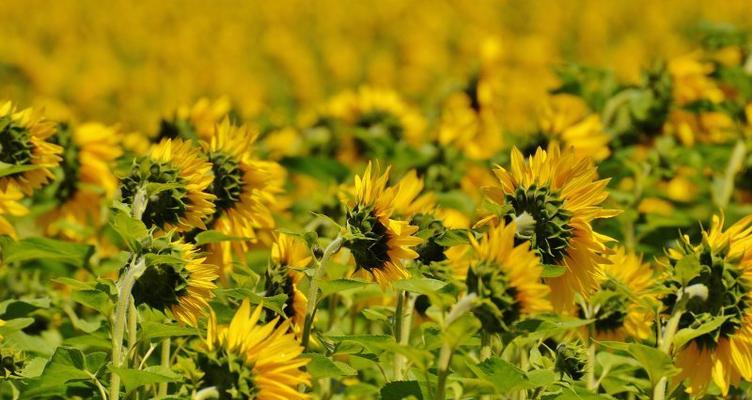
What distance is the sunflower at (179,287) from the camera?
5.72ft

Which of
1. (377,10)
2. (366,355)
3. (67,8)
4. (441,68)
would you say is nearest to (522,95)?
(441,68)

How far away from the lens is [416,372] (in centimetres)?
173

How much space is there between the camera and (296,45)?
33.2 ft

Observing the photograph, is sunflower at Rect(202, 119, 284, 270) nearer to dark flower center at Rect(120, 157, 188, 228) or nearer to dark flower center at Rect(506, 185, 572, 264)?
dark flower center at Rect(120, 157, 188, 228)

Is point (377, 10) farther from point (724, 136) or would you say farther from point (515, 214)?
point (515, 214)

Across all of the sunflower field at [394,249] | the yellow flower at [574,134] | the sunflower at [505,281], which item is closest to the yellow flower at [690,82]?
the sunflower field at [394,249]

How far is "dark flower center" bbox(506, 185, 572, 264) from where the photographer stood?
1.66 meters

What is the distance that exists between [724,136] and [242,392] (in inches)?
100

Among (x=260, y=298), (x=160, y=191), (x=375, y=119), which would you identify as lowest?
(x=260, y=298)

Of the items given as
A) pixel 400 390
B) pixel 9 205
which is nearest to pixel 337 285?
pixel 400 390

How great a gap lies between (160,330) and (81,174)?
4.02 feet

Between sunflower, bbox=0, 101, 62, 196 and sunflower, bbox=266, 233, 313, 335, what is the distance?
46 cm

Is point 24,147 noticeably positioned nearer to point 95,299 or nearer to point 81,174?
point 95,299

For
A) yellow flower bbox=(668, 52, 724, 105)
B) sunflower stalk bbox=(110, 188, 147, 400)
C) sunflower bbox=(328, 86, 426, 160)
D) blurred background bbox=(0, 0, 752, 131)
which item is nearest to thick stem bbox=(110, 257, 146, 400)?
sunflower stalk bbox=(110, 188, 147, 400)
